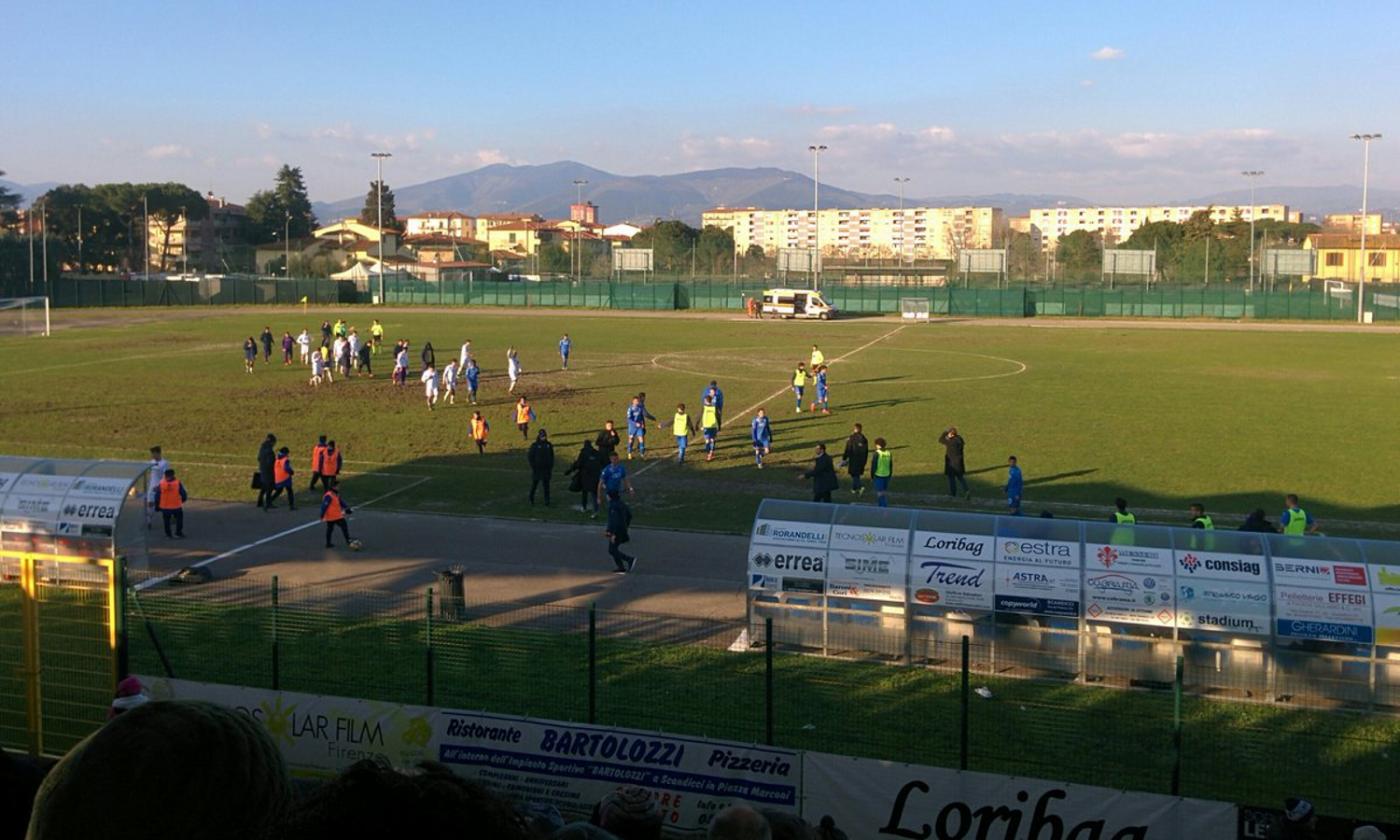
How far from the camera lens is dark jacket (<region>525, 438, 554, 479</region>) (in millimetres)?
23250

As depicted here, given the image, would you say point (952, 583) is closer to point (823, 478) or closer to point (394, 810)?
point (823, 478)

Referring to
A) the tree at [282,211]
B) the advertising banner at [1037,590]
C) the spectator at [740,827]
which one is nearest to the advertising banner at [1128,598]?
the advertising banner at [1037,590]

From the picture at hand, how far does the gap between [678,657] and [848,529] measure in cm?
249

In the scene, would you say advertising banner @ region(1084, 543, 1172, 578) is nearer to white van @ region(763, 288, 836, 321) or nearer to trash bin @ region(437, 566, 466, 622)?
trash bin @ region(437, 566, 466, 622)

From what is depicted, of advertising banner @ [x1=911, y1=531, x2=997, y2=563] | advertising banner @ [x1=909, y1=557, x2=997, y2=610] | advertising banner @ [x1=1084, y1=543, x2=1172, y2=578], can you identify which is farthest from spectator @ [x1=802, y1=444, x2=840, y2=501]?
advertising banner @ [x1=1084, y1=543, x2=1172, y2=578]

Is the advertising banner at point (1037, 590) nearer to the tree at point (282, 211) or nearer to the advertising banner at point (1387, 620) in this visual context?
the advertising banner at point (1387, 620)

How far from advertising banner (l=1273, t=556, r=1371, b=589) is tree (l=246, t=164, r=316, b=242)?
5417 inches

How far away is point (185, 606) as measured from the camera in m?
15.0

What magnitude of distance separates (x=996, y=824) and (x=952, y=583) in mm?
4430

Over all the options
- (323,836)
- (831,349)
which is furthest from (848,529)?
(831,349)

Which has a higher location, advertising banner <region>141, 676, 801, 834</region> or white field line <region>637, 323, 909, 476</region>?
white field line <region>637, 323, 909, 476</region>

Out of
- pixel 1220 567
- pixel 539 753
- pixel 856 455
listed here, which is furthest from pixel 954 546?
pixel 856 455

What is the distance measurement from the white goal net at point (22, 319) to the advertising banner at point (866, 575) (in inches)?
2432

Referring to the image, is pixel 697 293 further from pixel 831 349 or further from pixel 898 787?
pixel 898 787
